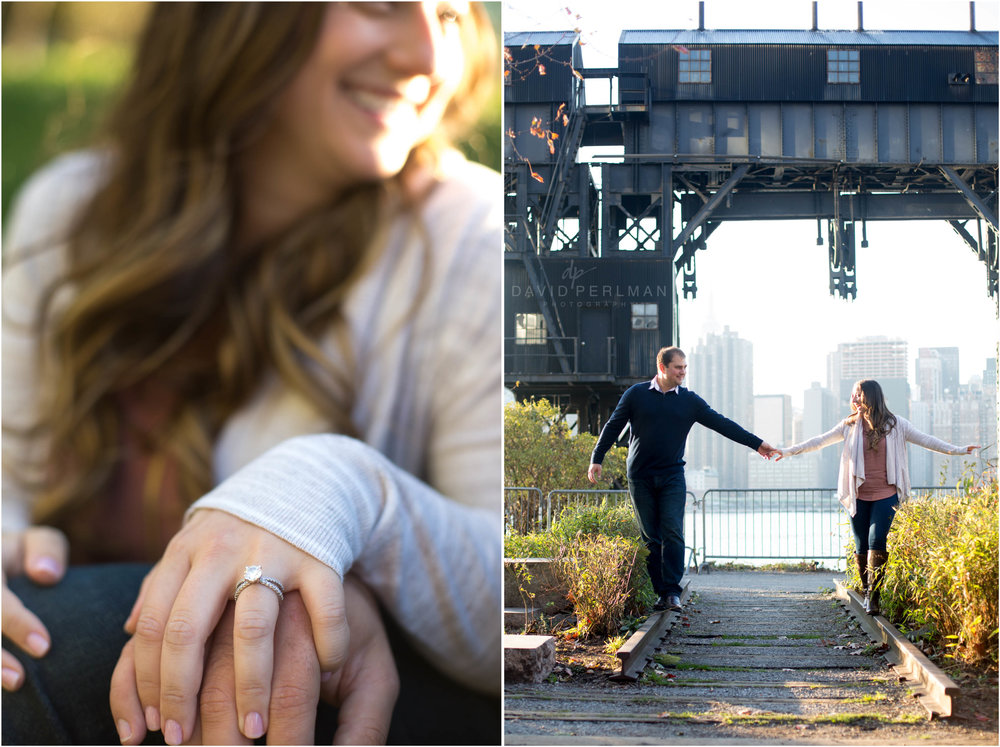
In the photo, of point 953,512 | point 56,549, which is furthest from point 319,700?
point 953,512

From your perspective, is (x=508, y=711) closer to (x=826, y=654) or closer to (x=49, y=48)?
(x=826, y=654)

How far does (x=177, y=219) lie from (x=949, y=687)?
3.92m

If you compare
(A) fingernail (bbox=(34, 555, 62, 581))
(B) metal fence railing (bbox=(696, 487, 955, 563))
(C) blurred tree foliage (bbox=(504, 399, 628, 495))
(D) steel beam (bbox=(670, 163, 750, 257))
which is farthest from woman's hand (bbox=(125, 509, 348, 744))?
(B) metal fence railing (bbox=(696, 487, 955, 563))

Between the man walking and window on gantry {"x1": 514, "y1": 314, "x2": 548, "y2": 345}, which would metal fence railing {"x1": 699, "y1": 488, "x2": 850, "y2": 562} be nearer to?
the man walking

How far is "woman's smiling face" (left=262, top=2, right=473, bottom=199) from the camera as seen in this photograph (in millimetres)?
3646

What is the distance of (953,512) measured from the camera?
5.15 metres

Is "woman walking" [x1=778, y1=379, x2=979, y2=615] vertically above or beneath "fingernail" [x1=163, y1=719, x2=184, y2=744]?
above

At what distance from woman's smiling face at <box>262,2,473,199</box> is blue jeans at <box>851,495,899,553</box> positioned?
366 centimetres

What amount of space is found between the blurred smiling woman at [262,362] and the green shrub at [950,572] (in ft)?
7.82

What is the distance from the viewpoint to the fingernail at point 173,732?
11.2 ft

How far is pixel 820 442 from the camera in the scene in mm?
5402

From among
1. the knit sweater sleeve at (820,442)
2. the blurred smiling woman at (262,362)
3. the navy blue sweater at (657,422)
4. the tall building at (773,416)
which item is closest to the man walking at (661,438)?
the navy blue sweater at (657,422)

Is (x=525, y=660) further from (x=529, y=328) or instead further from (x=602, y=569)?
(x=529, y=328)

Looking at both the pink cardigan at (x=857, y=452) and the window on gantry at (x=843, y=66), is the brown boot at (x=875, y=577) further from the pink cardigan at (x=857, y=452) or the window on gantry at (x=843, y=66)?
the window on gantry at (x=843, y=66)
